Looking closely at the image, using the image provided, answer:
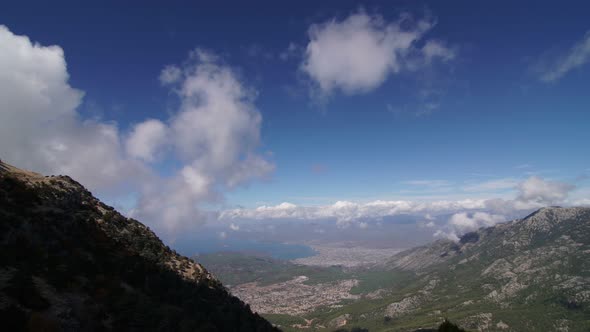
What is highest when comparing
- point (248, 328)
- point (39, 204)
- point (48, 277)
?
point (39, 204)

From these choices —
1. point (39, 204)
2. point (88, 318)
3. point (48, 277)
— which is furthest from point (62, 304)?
point (39, 204)

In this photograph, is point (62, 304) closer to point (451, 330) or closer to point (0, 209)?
point (0, 209)

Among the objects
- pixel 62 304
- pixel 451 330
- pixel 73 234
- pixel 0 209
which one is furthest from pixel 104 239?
pixel 451 330

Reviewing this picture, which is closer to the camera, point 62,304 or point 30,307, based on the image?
point 30,307

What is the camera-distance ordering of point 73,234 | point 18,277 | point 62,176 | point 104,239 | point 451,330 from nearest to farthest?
point 18,277
point 451,330
point 73,234
point 104,239
point 62,176

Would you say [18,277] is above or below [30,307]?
above

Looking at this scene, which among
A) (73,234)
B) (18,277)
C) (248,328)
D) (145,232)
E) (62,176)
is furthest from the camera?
(145,232)

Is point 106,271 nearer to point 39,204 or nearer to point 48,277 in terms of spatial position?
point 48,277
